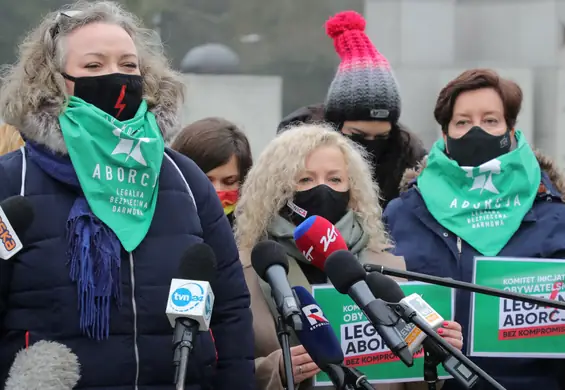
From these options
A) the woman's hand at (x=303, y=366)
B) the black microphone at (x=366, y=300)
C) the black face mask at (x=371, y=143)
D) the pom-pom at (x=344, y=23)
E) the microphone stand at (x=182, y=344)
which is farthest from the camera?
the pom-pom at (x=344, y=23)

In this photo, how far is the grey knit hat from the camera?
5277mm

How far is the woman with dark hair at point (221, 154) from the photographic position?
475cm

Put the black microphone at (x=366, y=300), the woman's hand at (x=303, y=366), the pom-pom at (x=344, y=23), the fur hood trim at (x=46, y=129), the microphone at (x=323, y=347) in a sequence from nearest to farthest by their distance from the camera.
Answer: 1. the black microphone at (x=366, y=300)
2. the microphone at (x=323, y=347)
3. the fur hood trim at (x=46, y=129)
4. the woman's hand at (x=303, y=366)
5. the pom-pom at (x=344, y=23)

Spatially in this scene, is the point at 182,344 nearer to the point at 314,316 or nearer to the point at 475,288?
the point at 314,316

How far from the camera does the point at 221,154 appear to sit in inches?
187

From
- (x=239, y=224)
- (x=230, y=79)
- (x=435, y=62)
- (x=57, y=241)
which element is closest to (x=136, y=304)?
(x=57, y=241)

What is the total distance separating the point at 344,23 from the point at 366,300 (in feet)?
10.2

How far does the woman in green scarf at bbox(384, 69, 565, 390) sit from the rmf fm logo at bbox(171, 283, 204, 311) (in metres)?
1.50

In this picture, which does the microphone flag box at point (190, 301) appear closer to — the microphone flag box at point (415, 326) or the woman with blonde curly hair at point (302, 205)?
the microphone flag box at point (415, 326)

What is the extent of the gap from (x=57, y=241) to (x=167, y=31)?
8389mm

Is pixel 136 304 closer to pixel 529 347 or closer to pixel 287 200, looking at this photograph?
pixel 287 200

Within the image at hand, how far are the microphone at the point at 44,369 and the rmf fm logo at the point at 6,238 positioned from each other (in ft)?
0.97

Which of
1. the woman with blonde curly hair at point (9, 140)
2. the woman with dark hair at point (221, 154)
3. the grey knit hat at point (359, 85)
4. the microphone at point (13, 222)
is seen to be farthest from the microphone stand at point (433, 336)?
the grey knit hat at point (359, 85)

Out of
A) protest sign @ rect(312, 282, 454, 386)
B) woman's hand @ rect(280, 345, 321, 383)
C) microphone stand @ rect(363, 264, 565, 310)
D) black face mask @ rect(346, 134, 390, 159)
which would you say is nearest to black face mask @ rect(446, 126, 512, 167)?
protest sign @ rect(312, 282, 454, 386)
